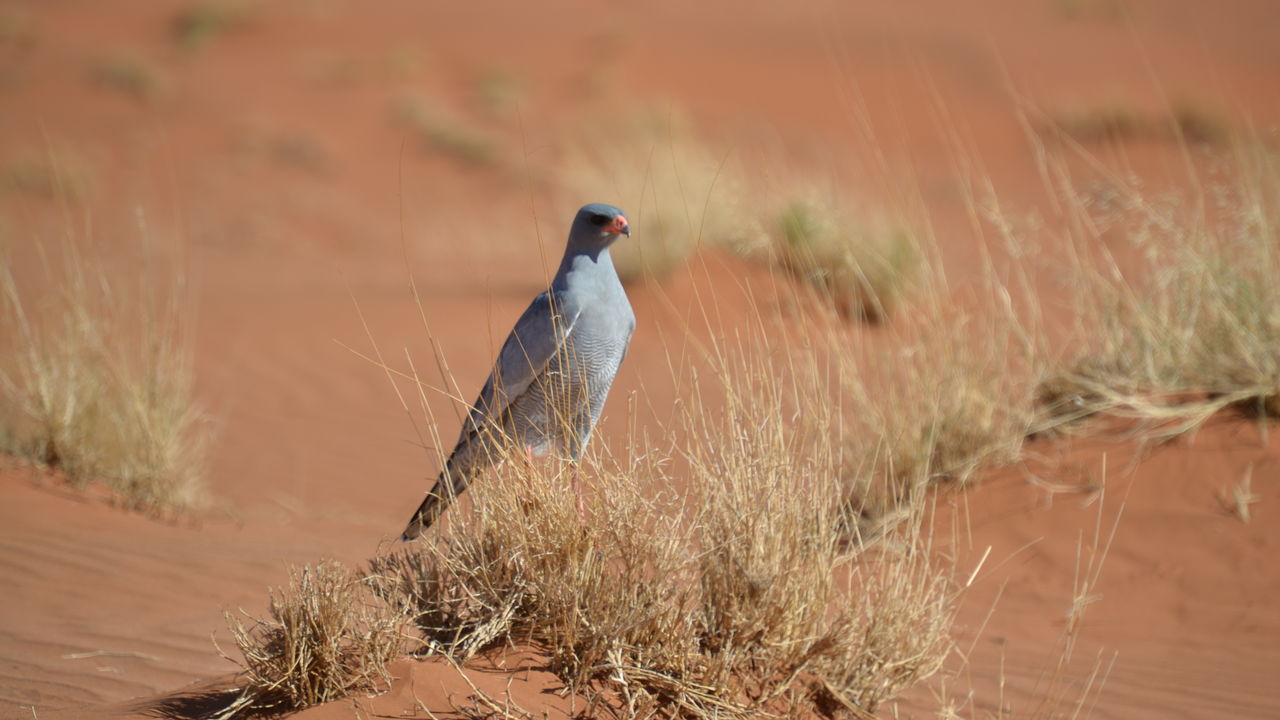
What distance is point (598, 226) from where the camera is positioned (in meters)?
4.07

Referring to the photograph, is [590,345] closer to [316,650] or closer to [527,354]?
[527,354]

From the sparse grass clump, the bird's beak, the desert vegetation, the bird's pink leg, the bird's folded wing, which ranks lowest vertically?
the desert vegetation

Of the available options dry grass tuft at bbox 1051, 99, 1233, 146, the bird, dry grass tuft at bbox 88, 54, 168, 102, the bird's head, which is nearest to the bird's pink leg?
the bird

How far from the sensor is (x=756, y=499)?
3.23 m

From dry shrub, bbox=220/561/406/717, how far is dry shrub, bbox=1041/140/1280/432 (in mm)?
4077

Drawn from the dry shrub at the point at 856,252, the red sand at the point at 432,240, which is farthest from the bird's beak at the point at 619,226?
the dry shrub at the point at 856,252

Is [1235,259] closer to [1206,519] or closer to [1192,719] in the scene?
[1206,519]

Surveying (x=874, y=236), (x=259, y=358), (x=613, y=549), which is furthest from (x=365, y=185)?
(x=613, y=549)

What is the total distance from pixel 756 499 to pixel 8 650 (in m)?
3.07

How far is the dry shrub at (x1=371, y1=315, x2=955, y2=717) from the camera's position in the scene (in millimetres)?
3031

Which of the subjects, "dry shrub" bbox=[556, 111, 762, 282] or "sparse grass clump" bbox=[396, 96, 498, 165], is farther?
"sparse grass clump" bbox=[396, 96, 498, 165]

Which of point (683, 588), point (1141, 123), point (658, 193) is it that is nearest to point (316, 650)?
point (683, 588)

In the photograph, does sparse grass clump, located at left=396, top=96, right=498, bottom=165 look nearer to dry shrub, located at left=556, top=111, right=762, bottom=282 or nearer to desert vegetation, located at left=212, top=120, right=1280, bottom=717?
dry shrub, located at left=556, top=111, right=762, bottom=282

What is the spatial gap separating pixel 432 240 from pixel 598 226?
14211 millimetres
